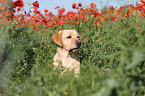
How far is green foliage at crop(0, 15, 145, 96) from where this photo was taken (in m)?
1.86

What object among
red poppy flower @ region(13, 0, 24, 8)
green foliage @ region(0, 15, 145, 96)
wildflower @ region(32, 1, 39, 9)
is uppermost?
wildflower @ region(32, 1, 39, 9)

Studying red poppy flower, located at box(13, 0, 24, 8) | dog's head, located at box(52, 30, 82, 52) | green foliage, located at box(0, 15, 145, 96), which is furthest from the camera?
red poppy flower, located at box(13, 0, 24, 8)

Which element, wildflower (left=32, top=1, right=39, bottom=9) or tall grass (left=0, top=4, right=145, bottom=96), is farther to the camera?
wildflower (left=32, top=1, right=39, bottom=9)

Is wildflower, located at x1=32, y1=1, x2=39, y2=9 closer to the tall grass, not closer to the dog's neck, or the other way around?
the tall grass

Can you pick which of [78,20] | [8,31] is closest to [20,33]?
[8,31]

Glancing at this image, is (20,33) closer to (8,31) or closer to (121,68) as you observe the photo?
(8,31)

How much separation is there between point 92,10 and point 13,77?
3655mm

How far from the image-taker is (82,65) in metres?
3.83

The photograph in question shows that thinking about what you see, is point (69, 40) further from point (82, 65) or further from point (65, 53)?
point (82, 65)

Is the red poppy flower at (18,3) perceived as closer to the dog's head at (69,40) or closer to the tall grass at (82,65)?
the tall grass at (82,65)

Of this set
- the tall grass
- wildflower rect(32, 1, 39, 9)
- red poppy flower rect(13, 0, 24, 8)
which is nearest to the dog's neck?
the tall grass

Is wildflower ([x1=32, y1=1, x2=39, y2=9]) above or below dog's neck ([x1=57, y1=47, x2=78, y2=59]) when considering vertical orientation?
above

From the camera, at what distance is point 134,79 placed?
2111 millimetres

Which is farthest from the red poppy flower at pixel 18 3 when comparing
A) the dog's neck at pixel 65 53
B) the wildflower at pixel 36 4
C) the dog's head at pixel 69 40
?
the dog's neck at pixel 65 53
